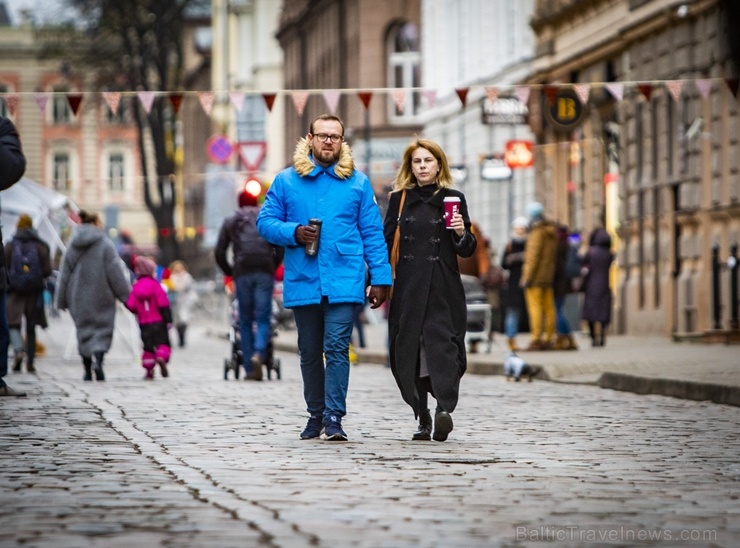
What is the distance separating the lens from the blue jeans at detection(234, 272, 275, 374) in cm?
1917

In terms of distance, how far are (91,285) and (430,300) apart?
29.4 ft

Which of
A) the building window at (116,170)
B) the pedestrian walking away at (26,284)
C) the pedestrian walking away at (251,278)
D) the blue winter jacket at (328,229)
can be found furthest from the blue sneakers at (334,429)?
the building window at (116,170)

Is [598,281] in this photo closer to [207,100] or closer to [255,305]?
[207,100]

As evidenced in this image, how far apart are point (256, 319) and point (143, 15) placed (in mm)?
44170

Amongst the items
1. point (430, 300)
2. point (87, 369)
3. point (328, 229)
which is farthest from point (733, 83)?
point (328, 229)

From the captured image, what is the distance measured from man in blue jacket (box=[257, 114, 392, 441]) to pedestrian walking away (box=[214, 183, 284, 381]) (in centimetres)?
748

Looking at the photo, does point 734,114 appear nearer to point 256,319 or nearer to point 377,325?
point 256,319

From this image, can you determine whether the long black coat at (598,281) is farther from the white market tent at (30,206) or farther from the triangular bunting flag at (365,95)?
the white market tent at (30,206)

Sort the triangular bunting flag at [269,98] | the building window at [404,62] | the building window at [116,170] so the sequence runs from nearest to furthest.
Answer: the triangular bunting flag at [269,98] → the building window at [404,62] → the building window at [116,170]

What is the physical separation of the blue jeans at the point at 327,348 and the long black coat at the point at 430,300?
1.09ft

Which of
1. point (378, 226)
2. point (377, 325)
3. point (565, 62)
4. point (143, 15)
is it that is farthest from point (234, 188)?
point (378, 226)

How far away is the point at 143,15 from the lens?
6212cm

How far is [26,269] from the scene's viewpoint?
22.3 meters

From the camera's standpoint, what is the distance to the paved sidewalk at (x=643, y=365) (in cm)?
1634
